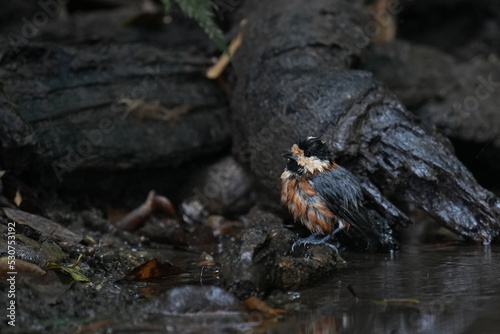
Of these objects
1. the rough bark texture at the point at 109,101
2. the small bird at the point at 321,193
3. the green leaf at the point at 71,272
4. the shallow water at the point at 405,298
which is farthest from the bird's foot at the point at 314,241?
the rough bark texture at the point at 109,101

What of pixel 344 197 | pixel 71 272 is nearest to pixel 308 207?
pixel 344 197

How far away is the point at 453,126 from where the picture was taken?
652 centimetres

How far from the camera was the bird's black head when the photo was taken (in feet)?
14.6

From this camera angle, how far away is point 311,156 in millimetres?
4465

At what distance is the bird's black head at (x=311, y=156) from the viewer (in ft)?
14.6

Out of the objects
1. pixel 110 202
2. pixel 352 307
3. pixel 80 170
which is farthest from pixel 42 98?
pixel 352 307

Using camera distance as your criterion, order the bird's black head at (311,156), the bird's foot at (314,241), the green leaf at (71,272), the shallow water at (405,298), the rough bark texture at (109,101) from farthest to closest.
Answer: the rough bark texture at (109,101), the bird's black head at (311,156), the bird's foot at (314,241), the green leaf at (71,272), the shallow water at (405,298)

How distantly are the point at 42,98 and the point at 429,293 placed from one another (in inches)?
146

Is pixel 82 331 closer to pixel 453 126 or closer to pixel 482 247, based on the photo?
pixel 482 247

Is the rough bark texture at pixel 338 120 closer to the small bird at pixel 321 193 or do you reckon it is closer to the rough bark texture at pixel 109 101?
the small bird at pixel 321 193

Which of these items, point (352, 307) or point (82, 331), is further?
point (352, 307)

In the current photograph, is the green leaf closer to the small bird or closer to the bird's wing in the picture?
the small bird

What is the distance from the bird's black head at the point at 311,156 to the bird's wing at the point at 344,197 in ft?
0.21

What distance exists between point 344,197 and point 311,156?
1.26 feet
